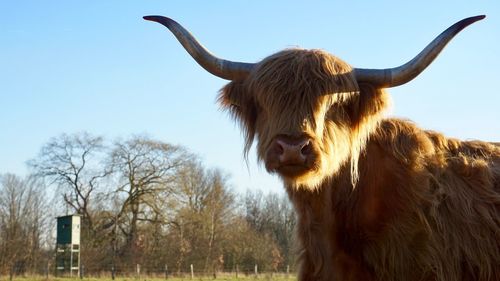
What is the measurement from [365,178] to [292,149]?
1.23m

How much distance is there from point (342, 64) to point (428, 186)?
55.7 inches

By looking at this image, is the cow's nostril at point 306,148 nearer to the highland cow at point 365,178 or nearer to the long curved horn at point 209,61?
the highland cow at point 365,178

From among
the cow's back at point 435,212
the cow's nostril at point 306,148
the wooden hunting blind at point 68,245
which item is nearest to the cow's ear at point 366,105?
the cow's back at point 435,212

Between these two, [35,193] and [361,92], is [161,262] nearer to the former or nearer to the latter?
[35,193]

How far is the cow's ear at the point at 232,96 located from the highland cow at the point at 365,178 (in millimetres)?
15

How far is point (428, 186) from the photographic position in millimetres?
5895

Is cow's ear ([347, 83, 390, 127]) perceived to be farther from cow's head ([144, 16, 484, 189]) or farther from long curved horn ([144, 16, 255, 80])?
long curved horn ([144, 16, 255, 80])

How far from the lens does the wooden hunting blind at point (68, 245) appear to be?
121 ft

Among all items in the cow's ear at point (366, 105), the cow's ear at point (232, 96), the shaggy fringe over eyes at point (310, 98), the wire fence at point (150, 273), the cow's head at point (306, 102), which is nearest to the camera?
the cow's head at point (306, 102)

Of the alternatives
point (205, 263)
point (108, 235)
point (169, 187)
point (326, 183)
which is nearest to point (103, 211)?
point (108, 235)

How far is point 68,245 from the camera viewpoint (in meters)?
37.8

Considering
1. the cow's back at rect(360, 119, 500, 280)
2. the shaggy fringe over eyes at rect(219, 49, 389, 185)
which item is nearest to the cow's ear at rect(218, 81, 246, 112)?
the shaggy fringe over eyes at rect(219, 49, 389, 185)

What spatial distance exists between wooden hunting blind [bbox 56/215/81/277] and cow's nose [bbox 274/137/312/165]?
33546 mm

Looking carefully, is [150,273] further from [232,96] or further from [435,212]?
[435,212]
